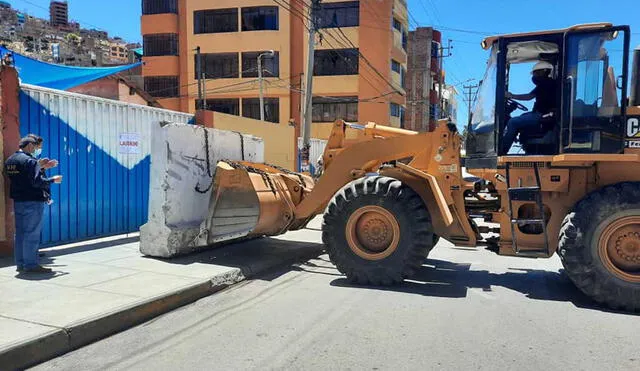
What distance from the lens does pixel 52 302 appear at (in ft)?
17.5

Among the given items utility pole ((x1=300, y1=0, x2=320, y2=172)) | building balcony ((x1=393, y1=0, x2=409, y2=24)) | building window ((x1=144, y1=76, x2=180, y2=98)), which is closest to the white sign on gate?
utility pole ((x1=300, y1=0, x2=320, y2=172))

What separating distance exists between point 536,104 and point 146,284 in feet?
17.3

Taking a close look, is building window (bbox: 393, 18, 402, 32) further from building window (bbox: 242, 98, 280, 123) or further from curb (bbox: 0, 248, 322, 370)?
curb (bbox: 0, 248, 322, 370)

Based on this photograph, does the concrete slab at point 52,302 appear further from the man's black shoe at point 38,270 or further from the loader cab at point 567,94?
the loader cab at point 567,94

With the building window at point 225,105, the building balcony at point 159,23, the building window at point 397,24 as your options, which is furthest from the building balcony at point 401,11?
the building balcony at point 159,23

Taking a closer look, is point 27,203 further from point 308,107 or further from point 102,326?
point 308,107

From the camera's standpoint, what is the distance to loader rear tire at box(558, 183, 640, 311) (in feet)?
19.0

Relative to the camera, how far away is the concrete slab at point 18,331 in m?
4.17

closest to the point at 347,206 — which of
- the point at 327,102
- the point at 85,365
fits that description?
the point at 85,365

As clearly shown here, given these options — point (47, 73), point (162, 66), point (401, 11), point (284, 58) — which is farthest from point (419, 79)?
point (47, 73)

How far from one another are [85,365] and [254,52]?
1527 inches

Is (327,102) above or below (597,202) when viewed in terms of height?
above

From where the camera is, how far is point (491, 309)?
5.79 meters

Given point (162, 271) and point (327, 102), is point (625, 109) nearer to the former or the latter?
→ point (162, 271)
